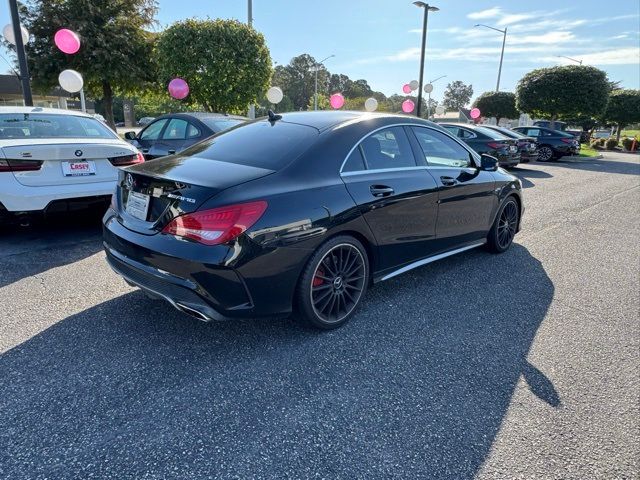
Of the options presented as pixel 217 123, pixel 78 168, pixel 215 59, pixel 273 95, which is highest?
pixel 215 59

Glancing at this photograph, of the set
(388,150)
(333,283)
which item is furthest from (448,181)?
(333,283)

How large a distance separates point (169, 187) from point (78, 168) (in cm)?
257

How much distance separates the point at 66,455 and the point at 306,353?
1.40 metres

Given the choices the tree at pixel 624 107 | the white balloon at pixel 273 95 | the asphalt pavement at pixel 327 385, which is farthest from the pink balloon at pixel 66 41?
the tree at pixel 624 107

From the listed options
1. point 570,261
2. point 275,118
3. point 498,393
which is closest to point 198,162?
point 275,118

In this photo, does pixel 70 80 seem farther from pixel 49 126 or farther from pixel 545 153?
pixel 545 153

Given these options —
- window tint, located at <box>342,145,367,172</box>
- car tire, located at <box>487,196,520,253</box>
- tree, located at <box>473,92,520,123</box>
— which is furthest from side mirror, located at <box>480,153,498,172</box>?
tree, located at <box>473,92,520,123</box>

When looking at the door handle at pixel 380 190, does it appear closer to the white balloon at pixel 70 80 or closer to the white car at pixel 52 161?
the white car at pixel 52 161

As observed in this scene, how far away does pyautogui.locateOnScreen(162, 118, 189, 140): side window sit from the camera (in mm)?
7035

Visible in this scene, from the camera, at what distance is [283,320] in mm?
3246

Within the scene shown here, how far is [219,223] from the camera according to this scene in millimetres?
2480

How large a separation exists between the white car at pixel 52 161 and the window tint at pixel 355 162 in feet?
9.80

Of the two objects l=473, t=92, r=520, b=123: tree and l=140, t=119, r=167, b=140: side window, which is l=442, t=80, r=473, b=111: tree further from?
l=140, t=119, r=167, b=140: side window

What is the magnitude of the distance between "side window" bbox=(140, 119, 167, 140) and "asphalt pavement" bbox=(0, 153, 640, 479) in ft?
12.6
